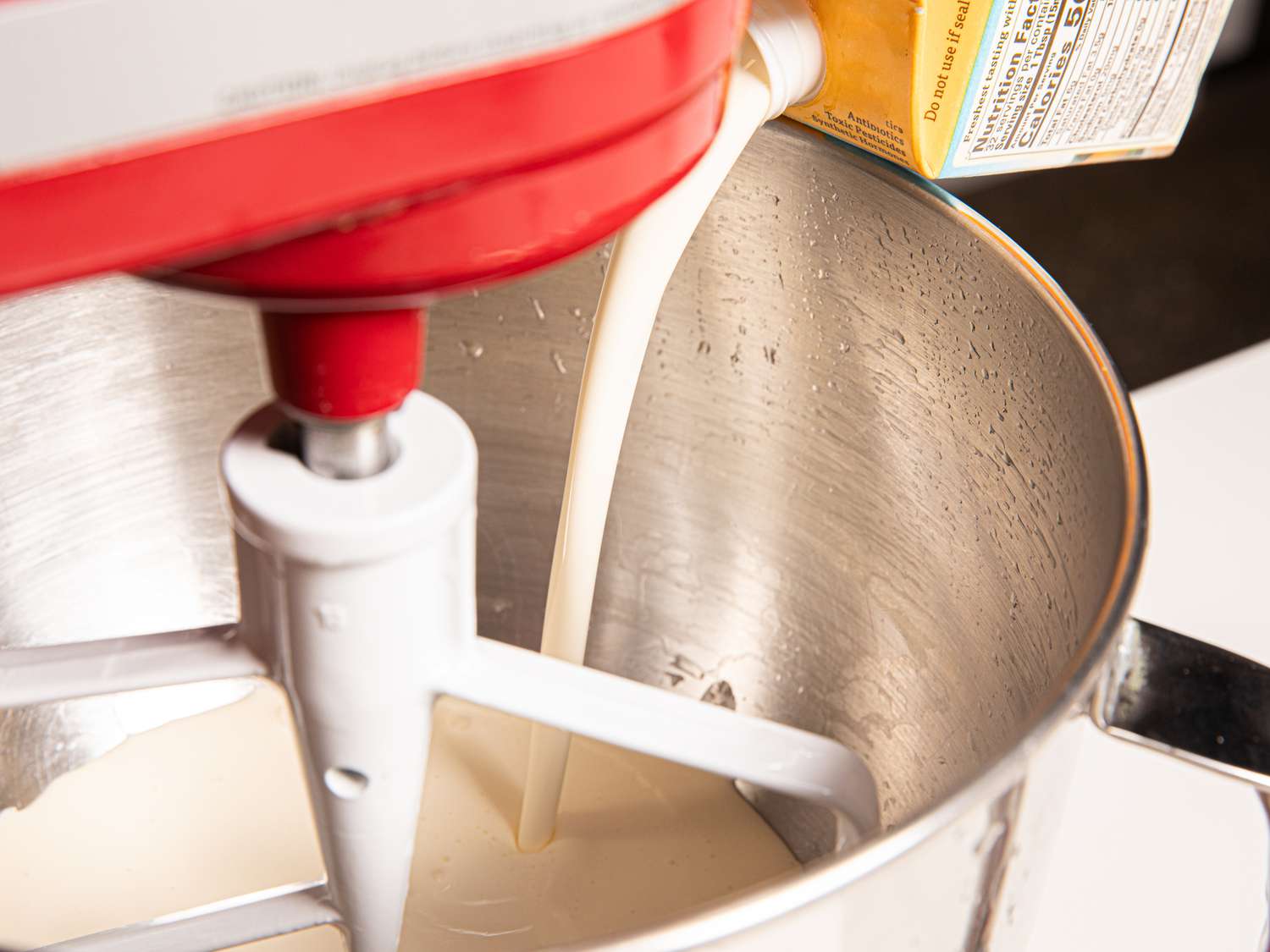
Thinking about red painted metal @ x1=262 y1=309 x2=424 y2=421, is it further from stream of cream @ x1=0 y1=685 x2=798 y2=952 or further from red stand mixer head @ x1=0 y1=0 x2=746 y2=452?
stream of cream @ x1=0 y1=685 x2=798 y2=952

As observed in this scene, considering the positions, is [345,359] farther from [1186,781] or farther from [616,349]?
[1186,781]

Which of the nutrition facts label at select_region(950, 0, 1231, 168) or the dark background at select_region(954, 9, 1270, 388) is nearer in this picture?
the nutrition facts label at select_region(950, 0, 1231, 168)

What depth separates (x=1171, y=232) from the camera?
1.37 m

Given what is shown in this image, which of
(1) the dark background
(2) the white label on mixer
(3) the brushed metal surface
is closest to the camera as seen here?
(2) the white label on mixer

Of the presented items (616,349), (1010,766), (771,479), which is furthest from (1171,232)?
(1010,766)

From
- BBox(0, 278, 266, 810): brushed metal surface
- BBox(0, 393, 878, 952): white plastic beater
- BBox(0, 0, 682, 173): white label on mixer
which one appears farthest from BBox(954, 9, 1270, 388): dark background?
BBox(0, 0, 682, 173): white label on mixer

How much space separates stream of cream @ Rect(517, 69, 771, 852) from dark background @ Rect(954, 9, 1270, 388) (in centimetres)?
82

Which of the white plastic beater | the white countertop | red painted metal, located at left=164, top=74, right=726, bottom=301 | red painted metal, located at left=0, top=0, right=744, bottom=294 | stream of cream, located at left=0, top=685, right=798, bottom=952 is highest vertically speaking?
red painted metal, located at left=0, top=0, right=744, bottom=294

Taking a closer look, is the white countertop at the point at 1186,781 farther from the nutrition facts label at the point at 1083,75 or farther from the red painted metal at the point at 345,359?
the red painted metal at the point at 345,359

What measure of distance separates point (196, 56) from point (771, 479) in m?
0.36

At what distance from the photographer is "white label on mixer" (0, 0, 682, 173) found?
0.62ft

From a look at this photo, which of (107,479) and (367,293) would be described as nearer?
(367,293)

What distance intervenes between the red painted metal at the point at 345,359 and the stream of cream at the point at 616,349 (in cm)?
13

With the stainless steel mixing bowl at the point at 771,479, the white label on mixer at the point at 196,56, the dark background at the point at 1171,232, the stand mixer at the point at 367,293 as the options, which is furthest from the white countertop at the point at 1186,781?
the dark background at the point at 1171,232
